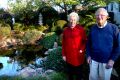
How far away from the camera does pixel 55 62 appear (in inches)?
370

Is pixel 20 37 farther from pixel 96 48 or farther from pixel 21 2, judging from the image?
pixel 96 48

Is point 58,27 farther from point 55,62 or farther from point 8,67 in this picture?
point 55,62

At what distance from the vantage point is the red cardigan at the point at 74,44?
259 inches

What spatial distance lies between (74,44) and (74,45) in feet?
0.07

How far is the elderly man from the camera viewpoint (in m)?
5.93

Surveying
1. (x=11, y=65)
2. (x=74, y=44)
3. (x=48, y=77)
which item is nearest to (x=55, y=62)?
(x=48, y=77)

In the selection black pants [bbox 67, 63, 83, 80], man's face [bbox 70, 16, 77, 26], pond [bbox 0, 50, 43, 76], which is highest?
man's face [bbox 70, 16, 77, 26]

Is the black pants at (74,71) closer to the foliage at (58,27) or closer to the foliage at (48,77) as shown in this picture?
the foliage at (48,77)

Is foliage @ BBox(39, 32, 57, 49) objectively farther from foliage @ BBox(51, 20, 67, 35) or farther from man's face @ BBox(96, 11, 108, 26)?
man's face @ BBox(96, 11, 108, 26)

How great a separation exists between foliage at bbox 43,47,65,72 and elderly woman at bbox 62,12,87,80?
216 centimetres

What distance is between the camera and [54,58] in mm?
9609

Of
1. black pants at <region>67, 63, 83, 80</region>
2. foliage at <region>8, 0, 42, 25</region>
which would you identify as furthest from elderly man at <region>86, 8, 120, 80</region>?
foliage at <region>8, 0, 42, 25</region>

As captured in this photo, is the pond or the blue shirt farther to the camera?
the pond

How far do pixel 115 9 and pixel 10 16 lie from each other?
26.2 ft
